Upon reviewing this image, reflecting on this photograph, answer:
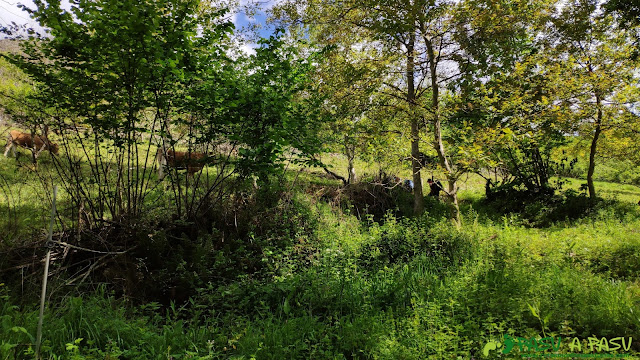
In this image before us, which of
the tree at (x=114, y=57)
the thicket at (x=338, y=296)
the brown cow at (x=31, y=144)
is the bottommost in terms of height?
the thicket at (x=338, y=296)

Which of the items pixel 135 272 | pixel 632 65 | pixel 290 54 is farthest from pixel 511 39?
pixel 135 272

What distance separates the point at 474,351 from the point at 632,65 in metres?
10.2

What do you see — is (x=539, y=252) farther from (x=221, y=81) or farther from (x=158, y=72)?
(x=158, y=72)

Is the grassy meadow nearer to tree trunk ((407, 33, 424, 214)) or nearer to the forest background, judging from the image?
the forest background

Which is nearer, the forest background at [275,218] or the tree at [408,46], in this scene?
the forest background at [275,218]

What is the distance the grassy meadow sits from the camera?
2.96 m

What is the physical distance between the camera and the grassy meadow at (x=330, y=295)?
2.96m

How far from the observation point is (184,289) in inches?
183

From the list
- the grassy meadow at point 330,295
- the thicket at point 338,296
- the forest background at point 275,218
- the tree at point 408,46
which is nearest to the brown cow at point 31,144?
the forest background at point 275,218

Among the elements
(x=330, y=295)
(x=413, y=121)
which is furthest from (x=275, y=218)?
(x=413, y=121)

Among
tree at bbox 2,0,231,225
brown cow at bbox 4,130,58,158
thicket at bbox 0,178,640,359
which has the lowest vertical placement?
thicket at bbox 0,178,640,359

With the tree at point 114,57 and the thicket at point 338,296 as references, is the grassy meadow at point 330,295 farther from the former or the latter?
the tree at point 114,57

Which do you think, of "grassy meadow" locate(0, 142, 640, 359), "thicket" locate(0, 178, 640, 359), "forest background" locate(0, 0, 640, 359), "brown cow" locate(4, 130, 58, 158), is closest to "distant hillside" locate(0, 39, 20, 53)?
"forest background" locate(0, 0, 640, 359)

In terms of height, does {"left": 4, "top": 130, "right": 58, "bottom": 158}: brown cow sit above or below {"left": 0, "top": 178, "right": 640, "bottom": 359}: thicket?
above
